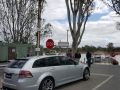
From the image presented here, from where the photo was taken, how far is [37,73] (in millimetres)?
11234

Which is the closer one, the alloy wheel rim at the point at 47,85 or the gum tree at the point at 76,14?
the alloy wheel rim at the point at 47,85

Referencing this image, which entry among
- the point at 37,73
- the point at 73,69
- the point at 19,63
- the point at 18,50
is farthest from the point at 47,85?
the point at 18,50

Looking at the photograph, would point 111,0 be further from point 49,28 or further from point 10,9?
point 10,9

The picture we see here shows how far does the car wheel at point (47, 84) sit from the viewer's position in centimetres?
1135

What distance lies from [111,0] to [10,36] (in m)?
18.0

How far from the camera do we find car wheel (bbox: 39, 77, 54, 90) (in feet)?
37.2

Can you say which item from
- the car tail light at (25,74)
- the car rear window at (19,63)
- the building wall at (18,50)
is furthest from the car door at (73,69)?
the building wall at (18,50)

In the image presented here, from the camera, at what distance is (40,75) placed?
1136 centimetres

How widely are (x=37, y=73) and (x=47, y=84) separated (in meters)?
0.74

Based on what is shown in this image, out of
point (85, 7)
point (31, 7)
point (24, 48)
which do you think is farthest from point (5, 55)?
point (85, 7)

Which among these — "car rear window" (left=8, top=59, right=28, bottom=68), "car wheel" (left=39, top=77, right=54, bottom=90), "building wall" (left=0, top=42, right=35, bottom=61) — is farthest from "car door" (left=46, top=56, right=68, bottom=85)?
"building wall" (left=0, top=42, right=35, bottom=61)

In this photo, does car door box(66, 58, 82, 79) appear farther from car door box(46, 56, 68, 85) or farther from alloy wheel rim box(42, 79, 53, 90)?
alloy wheel rim box(42, 79, 53, 90)

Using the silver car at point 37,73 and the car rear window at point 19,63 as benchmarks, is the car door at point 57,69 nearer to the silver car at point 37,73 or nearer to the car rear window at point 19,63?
the silver car at point 37,73

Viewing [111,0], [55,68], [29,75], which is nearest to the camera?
[29,75]
